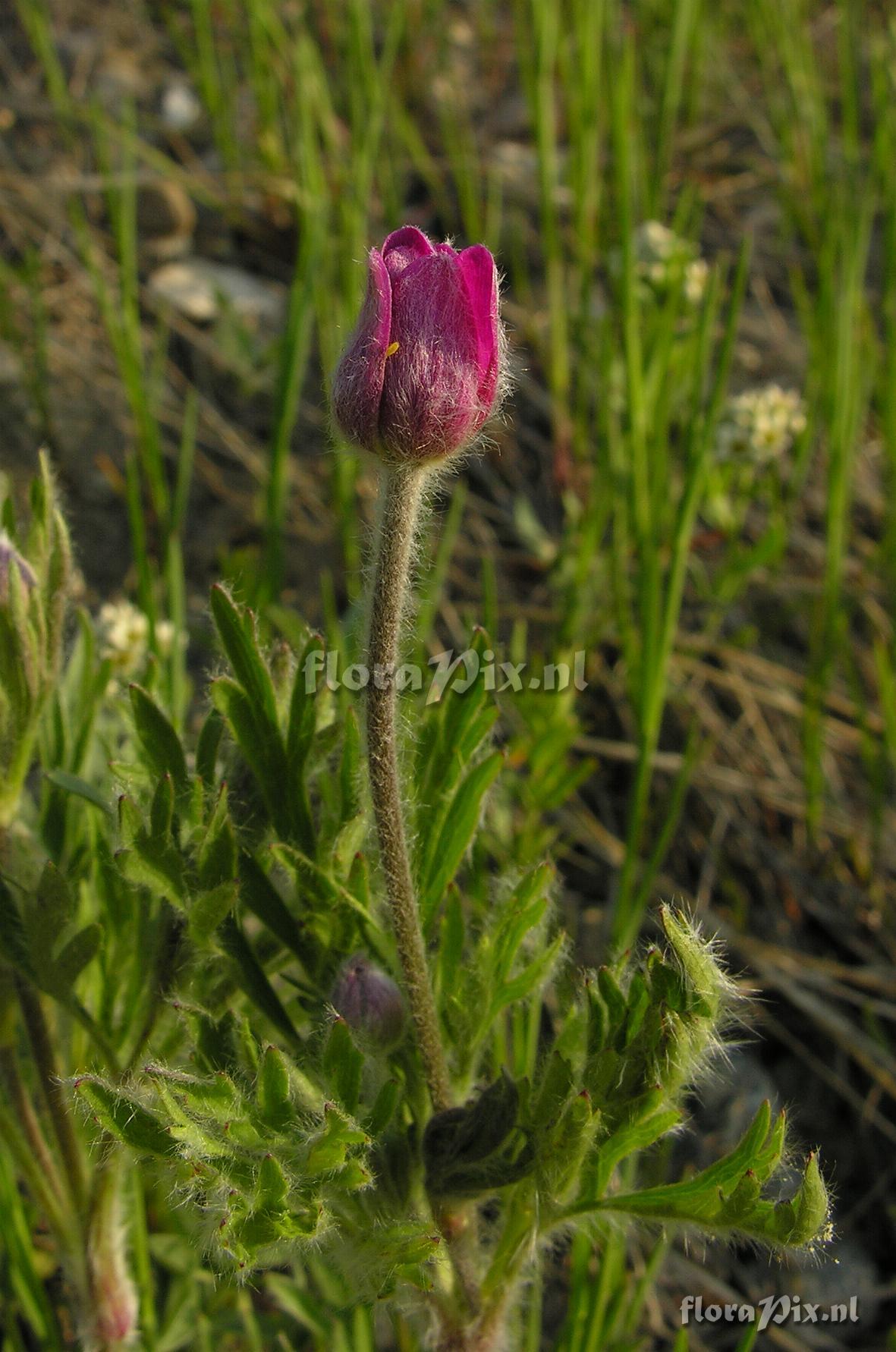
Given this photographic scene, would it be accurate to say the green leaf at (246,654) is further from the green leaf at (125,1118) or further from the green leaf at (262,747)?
the green leaf at (125,1118)

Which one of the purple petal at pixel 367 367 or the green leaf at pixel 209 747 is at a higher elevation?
the purple petal at pixel 367 367

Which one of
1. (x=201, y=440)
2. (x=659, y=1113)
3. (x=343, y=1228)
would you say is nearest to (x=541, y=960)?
(x=659, y=1113)

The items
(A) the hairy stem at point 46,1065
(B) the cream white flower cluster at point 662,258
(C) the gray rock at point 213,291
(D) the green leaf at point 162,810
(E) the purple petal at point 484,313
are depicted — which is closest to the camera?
(E) the purple petal at point 484,313

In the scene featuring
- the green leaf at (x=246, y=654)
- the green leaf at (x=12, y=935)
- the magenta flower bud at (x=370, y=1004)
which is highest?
the green leaf at (x=246, y=654)

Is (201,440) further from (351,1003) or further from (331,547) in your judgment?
(351,1003)

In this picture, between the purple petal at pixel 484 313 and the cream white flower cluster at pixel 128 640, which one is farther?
the cream white flower cluster at pixel 128 640

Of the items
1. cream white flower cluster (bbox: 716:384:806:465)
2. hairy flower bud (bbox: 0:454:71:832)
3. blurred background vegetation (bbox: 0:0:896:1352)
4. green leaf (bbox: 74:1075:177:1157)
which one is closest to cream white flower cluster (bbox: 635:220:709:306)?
blurred background vegetation (bbox: 0:0:896:1352)

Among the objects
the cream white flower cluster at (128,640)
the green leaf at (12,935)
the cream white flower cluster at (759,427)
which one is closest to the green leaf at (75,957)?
the green leaf at (12,935)

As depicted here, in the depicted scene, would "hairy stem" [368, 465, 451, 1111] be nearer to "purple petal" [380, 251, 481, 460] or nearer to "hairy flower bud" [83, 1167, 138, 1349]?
"purple petal" [380, 251, 481, 460]
